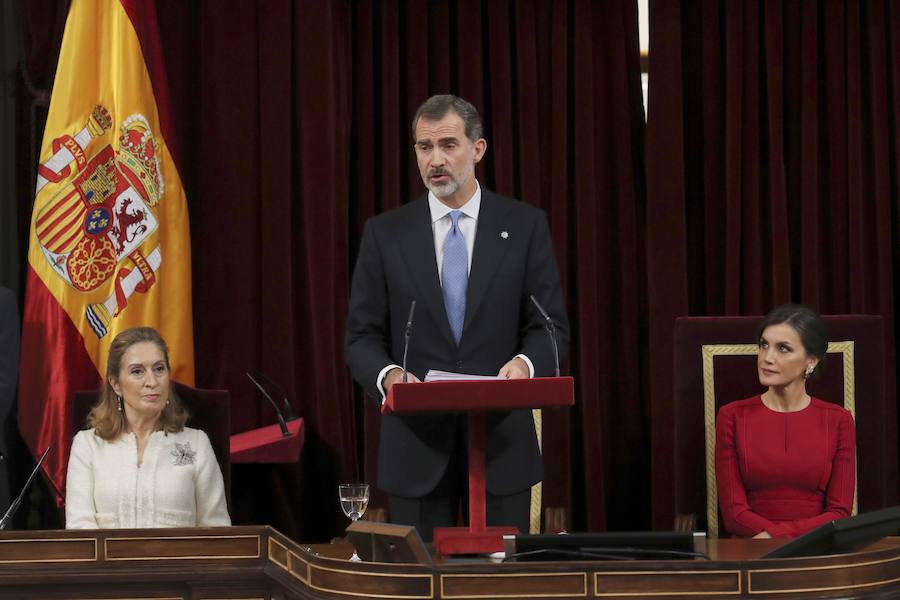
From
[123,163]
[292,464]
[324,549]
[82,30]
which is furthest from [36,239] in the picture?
[324,549]

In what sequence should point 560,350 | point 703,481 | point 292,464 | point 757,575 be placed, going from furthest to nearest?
point 292,464, point 703,481, point 560,350, point 757,575

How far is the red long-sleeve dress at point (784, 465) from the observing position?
11.6ft

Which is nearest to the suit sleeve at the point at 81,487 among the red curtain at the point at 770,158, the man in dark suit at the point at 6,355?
the man in dark suit at the point at 6,355

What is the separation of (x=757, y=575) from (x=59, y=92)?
300cm

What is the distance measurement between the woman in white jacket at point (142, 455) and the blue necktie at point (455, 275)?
0.87m

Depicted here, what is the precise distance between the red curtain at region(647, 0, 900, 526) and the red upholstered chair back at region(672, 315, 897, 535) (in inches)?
33.2

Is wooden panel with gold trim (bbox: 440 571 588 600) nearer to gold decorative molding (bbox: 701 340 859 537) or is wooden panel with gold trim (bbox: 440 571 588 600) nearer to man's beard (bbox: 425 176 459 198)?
man's beard (bbox: 425 176 459 198)

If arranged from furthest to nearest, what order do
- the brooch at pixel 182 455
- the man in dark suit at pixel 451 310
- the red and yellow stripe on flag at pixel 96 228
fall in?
the red and yellow stripe on flag at pixel 96 228
the brooch at pixel 182 455
the man in dark suit at pixel 451 310

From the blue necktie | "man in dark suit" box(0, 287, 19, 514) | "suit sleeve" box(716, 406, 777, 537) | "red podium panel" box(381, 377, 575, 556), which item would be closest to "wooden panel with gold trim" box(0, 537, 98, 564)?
"red podium panel" box(381, 377, 575, 556)

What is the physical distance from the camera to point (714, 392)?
3805 millimetres

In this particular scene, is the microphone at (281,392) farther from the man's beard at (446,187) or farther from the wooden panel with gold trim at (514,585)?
the wooden panel with gold trim at (514,585)

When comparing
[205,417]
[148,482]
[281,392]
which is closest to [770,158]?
[281,392]

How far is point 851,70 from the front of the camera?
471cm

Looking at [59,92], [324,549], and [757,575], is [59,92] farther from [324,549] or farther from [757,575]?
[757,575]
